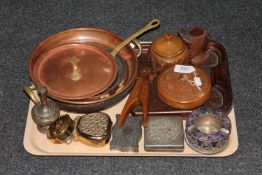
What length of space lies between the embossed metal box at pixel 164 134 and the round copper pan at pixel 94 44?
14 centimetres

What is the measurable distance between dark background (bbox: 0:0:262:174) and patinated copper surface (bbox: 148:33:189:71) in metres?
0.33

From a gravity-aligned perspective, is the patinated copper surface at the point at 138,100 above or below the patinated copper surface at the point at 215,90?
above

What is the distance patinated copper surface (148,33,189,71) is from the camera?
1.52 meters

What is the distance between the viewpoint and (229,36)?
1958mm

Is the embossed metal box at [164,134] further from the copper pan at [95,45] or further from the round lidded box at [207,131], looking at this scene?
the copper pan at [95,45]

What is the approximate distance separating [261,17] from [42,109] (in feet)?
3.65

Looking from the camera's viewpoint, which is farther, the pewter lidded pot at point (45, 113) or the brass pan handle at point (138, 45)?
the brass pan handle at point (138, 45)

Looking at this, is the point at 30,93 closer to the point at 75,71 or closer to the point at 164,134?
the point at 75,71

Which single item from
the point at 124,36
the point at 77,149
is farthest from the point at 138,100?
the point at 124,36

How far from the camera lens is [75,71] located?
1.50 meters

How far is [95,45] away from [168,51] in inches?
10.1

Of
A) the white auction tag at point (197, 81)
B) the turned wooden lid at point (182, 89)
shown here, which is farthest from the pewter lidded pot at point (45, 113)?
the white auction tag at point (197, 81)

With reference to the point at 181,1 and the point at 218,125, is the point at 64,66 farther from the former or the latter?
the point at 181,1

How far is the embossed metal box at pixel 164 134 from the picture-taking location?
1.41 meters
